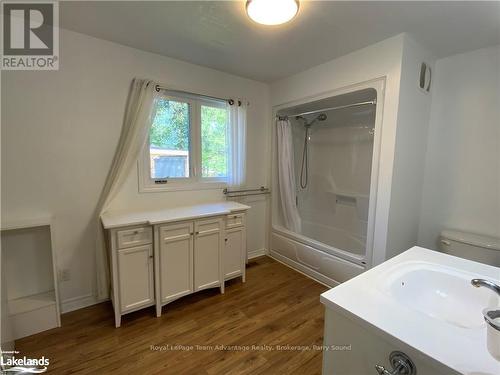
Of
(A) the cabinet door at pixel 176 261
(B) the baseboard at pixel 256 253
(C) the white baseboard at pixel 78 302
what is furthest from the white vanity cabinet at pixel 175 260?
(B) the baseboard at pixel 256 253

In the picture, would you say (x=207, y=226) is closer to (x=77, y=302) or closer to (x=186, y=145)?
(x=186, y=145)

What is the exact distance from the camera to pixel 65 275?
2.05 meters

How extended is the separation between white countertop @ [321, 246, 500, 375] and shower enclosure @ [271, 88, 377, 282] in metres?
1.65

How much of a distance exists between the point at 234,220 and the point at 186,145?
0.99 meters

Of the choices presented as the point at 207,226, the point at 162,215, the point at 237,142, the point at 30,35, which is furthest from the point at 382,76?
the point at 30,35

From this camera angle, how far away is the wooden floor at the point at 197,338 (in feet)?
5.10

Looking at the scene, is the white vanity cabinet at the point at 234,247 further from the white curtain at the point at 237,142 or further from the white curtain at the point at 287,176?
the white curtain at the point at 287,176

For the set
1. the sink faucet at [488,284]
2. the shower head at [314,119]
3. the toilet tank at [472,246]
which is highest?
the shower head at [314,119]

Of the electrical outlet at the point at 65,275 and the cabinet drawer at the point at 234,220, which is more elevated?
the cabinet drawer at the point at 234,220

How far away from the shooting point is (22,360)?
1559 mm

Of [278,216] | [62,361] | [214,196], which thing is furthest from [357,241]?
[62,361]

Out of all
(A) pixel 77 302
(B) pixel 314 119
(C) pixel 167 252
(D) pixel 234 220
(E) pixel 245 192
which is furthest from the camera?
(B) pixel 314 119

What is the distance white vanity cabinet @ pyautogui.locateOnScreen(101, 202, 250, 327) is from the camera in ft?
6.08

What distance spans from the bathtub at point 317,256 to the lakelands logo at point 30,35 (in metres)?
2.88
